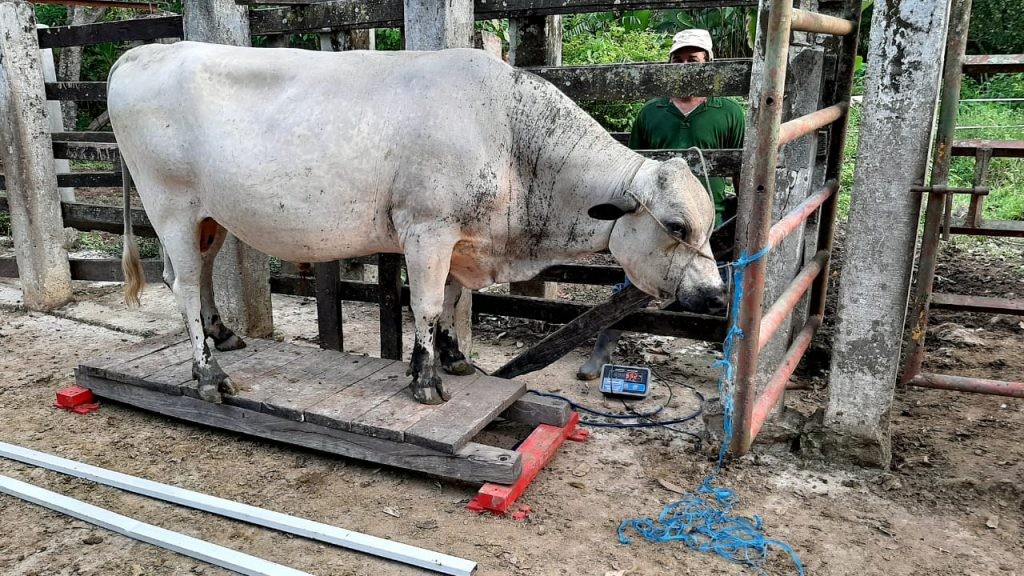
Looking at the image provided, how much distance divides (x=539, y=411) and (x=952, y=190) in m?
2.11

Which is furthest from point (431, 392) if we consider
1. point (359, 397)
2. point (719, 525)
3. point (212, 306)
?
point (212, 306)

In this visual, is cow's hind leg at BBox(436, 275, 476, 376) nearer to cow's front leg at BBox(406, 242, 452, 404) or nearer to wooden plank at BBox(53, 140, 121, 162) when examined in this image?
cow's front leg at BBox(406, 242, 452, 404)

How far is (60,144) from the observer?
6.03m

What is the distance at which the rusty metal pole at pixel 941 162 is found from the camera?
297 cm

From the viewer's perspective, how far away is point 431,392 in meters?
3.71

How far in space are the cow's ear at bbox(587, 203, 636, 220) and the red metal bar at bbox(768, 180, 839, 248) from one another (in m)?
0.64

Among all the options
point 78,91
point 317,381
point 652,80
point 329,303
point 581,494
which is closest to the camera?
point 581,494

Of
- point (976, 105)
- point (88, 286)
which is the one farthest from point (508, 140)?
point (976, 105)

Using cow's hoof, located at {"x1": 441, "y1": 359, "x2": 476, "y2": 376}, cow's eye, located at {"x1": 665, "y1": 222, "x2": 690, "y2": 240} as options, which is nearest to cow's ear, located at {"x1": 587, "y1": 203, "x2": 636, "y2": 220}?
cow's eye, located at {"x1": 665, "y1": 222, "x2": 690, "y2": 240}

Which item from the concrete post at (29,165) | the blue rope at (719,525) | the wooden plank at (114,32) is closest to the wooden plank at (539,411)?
the blue rope at (719,525)

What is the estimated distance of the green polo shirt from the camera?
4.45 m

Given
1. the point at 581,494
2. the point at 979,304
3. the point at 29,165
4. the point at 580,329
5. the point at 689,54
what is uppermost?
the point at 689,54

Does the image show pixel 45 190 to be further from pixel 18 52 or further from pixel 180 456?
pixel 180 456

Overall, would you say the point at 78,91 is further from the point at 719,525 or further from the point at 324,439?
the point at 719,525
